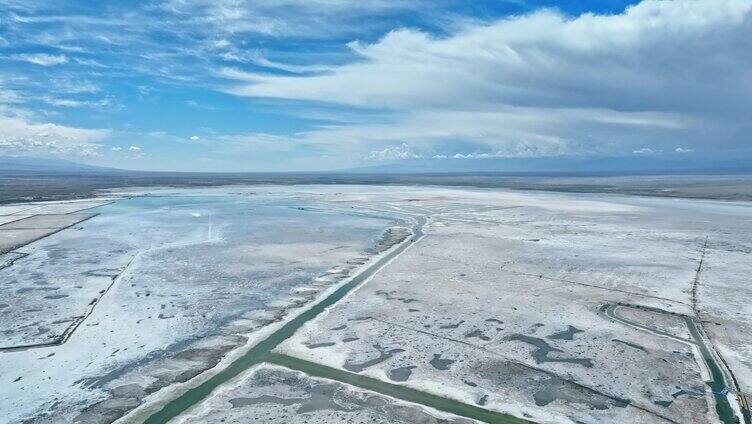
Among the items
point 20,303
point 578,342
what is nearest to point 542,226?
point 578,342

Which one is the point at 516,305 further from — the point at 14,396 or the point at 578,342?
the point at 14,396

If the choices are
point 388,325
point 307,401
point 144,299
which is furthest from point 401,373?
point 144,299

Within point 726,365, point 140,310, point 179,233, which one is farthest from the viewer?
point 179,233

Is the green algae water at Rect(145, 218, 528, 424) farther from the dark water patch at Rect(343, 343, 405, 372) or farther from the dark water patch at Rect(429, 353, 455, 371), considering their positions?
the dark water patch at Rect(429, 353, 455, 371)

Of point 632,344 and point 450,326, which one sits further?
point 450,326

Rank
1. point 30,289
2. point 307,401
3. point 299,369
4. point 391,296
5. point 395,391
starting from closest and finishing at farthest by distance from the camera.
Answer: point 307,401
point 395,391
point 299,369
point 391,296
point 30,289

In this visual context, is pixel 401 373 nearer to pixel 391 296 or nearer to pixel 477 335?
pixel 477 335

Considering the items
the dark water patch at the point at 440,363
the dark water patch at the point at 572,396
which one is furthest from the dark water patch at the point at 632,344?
the dark water patch at the point at 440,363
